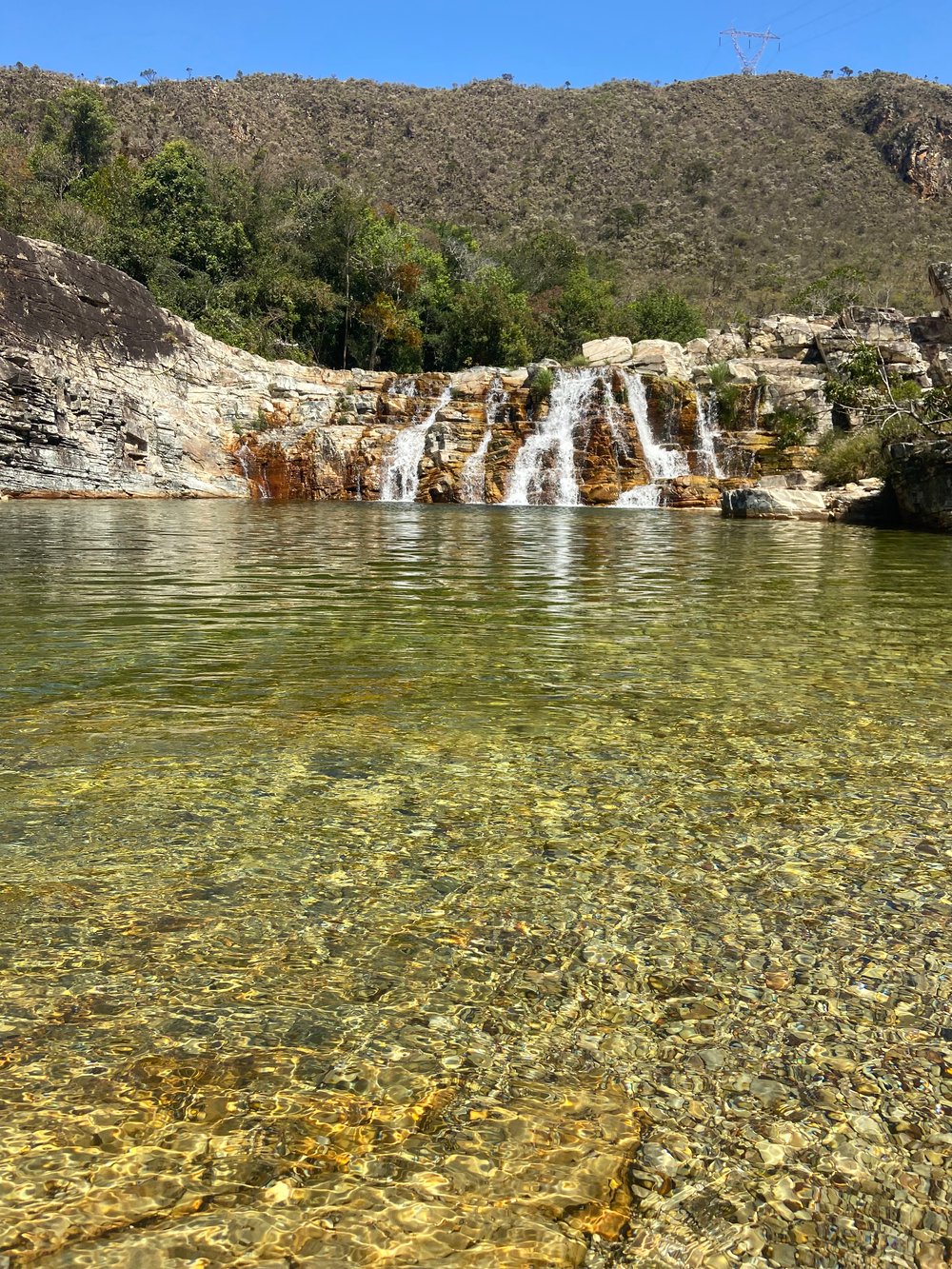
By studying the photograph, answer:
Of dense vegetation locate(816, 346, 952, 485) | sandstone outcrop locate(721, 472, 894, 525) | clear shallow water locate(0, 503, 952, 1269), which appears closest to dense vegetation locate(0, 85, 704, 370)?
dense vegetation locate(816, 346, 952, 485)

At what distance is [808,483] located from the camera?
85.3 ft

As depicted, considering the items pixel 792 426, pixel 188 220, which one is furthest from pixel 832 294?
pixel 188 220

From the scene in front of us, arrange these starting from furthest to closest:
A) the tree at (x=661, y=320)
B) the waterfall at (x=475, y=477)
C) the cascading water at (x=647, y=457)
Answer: the tree at (x=661, y=320) < the waterfall at (x=475, y=477) < the cascading water at (x=647, y=457)

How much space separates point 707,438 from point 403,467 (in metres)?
10.5

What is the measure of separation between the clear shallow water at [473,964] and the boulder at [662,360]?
29.1 m

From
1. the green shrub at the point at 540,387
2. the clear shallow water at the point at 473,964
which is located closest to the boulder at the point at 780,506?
the green shrub at the point at 540,387

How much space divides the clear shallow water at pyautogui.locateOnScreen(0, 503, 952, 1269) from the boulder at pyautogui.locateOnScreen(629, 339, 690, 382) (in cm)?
2907

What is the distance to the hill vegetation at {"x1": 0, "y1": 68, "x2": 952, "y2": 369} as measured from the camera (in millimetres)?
41469

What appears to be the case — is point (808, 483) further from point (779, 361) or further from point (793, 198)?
point (793, 198)

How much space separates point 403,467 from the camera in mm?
30969

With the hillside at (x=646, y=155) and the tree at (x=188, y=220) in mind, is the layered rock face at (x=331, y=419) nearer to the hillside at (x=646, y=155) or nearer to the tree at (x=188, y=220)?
the tree at (x=188, y=220)

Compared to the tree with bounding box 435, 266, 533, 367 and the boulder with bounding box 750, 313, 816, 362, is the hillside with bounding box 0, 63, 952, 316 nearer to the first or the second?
the boulder with bounding box 750, 313, 816, 362

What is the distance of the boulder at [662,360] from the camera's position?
109ft

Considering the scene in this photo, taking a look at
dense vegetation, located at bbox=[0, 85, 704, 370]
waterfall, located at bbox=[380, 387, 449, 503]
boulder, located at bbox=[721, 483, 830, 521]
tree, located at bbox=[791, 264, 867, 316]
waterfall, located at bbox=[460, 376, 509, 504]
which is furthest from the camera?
tree, located at bbox=[791, 264, 867, 316]
